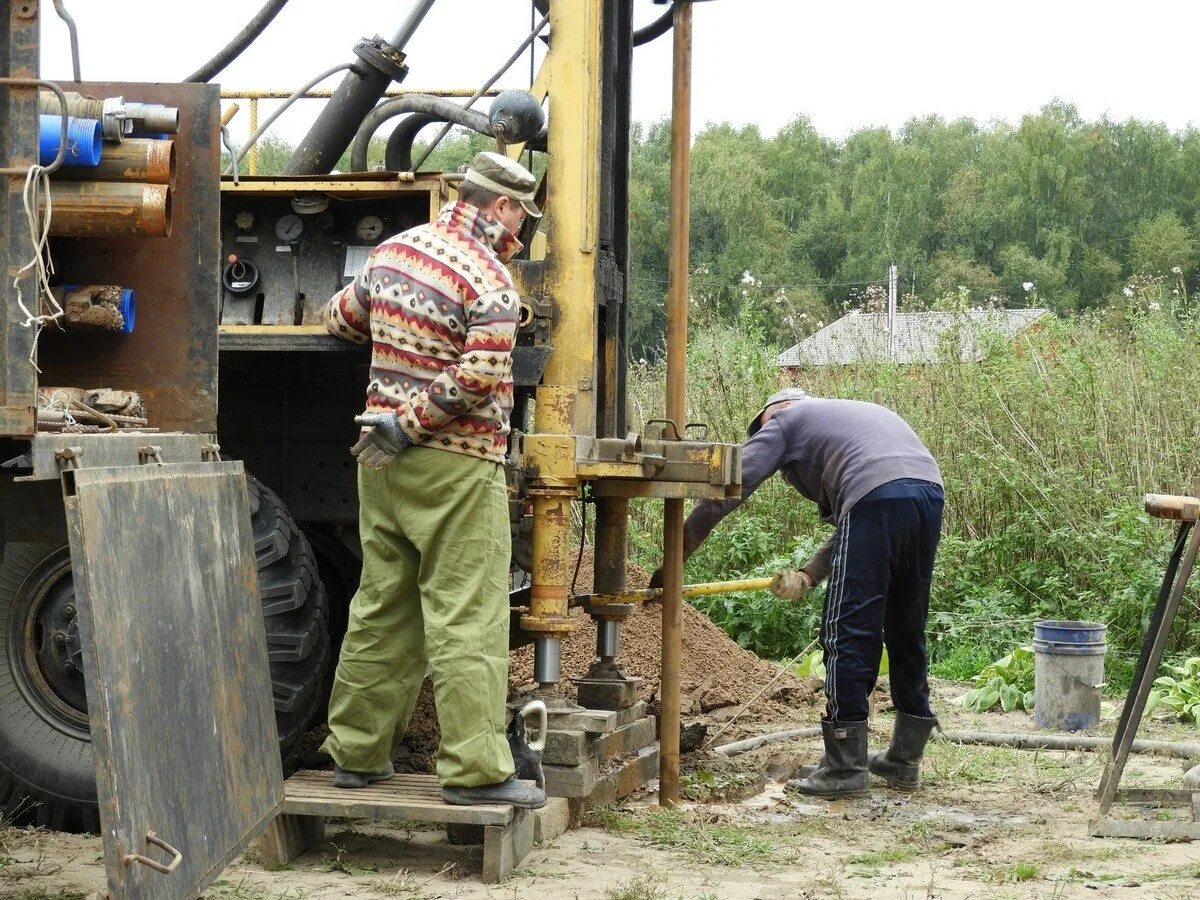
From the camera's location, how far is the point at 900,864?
Answer: 4.96 meters

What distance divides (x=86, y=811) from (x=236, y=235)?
6.96 ft

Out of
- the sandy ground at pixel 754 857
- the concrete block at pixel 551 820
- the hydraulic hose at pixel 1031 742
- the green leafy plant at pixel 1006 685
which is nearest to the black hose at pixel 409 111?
the concrete block at pixel 551 820

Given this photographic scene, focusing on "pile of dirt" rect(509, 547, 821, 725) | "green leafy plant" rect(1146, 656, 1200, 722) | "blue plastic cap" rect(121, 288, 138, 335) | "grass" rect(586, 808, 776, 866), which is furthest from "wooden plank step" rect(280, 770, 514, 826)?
"green leafy plant" rect(1146, 656, 1200, 722)

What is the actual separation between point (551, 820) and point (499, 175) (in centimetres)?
206

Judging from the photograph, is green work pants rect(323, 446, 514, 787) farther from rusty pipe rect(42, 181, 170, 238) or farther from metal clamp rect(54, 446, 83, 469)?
metal clamp rect(54, 446, 83, 469)

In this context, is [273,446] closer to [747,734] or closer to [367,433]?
[367,433]

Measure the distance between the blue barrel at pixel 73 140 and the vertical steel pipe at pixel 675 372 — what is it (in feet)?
7.96

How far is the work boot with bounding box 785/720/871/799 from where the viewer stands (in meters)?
6.07

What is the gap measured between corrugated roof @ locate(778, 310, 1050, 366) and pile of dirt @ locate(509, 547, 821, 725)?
12.0ft

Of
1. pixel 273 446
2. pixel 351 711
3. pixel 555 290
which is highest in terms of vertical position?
pixel 555 290

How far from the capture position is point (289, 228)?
5.82 m

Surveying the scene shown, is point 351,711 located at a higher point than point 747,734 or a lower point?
higher

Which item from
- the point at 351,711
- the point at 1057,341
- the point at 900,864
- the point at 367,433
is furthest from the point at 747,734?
the point at 1057,341

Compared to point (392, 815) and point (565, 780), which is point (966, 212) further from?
point (392, 815)
